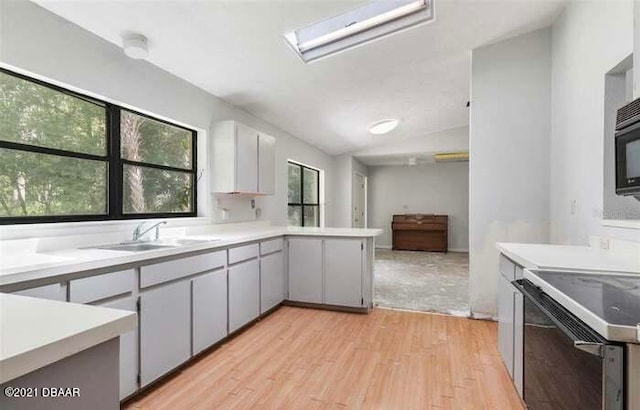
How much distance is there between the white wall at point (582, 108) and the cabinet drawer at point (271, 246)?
→ 2.63 metres

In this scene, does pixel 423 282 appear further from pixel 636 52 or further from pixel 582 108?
pixel 636 52

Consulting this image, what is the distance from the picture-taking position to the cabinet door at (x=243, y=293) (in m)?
2.77

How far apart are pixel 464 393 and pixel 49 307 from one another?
215 cm

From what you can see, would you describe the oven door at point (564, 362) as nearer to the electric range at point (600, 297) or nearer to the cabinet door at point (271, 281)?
the electric range at point (600, 297)

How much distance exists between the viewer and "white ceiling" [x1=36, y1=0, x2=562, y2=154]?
2139 millimetres

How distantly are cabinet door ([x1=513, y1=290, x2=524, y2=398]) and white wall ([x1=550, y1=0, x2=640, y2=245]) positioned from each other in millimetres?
681

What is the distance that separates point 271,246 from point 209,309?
3.45 ft

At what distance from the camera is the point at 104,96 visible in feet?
7.48

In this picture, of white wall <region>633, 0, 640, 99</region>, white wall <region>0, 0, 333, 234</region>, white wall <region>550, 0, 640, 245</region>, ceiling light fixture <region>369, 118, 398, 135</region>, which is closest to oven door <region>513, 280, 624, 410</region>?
white wall <region>550, 0, 640, 245</region>

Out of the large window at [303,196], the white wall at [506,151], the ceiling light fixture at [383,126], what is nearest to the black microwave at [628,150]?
the white wall at [506,151]

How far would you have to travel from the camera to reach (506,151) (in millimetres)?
3232

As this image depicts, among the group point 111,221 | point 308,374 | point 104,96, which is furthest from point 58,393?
point 104,96

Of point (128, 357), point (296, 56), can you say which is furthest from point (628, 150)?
point (128, 357)

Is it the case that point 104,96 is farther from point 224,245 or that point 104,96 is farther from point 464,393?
point 464,393
